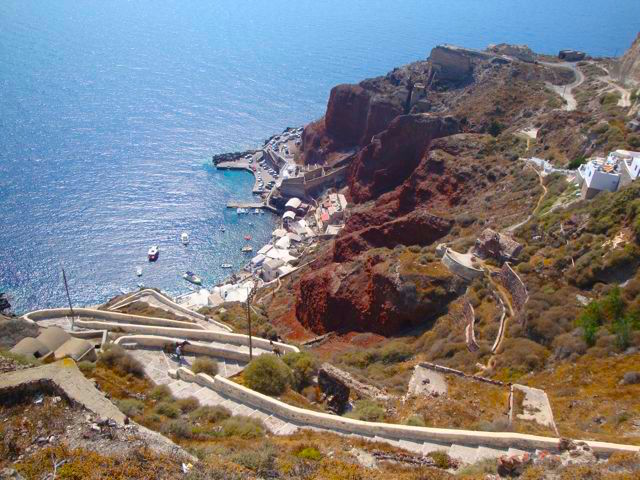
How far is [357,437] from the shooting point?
49.6 feet

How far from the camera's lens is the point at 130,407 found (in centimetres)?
1559

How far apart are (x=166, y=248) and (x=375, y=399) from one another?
42240 millimetres

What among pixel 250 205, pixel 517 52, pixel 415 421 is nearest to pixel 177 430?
pixel 415 421

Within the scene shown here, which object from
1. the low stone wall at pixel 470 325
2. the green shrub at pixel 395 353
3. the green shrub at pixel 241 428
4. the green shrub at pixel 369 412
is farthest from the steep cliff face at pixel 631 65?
the green shrub at pixel 241 428

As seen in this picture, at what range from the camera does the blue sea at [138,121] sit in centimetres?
5334

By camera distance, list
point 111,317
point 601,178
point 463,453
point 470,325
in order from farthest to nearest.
→ point 601,178
point 111,317
point 470,325
point 463,453

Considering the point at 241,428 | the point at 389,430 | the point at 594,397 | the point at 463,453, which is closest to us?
the point at 463,453

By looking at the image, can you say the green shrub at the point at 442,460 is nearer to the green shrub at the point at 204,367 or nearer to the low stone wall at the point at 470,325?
the low stone wall at the point at 470,325

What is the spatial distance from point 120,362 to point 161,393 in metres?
3.09

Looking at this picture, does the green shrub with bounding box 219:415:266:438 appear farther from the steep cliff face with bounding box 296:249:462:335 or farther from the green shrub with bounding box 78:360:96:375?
the steep cliff face with bounding box 296:249:462:335

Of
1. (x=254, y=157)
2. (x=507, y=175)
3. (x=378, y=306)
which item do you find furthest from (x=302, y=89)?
(x=378, y=306)

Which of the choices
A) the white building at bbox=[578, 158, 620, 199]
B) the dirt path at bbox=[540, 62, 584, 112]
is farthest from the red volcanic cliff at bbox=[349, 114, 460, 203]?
the white building at bbox=[578, 158, 620, 199]

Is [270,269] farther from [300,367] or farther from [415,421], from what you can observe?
[415,421]

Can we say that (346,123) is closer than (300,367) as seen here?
No
